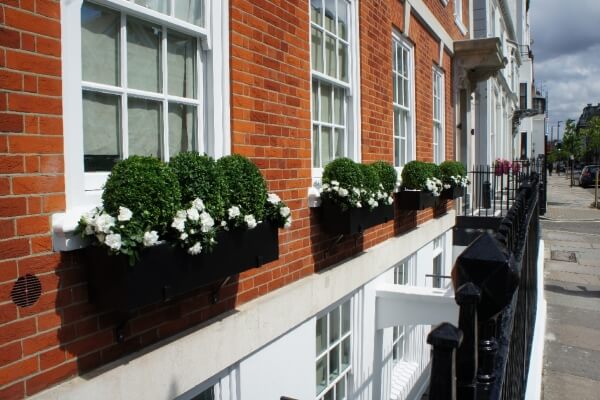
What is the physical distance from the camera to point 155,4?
2748 millimetres

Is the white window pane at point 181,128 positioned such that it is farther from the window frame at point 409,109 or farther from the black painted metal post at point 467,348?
the window frame at point 409,109

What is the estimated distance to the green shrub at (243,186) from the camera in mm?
2791

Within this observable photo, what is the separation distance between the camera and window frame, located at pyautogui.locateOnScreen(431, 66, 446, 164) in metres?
9.23

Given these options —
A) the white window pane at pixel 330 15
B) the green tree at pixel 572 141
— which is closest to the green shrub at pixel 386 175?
the white window pane at pixel 330 15

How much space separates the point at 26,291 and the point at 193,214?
2.49ft

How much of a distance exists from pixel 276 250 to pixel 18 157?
1.62m

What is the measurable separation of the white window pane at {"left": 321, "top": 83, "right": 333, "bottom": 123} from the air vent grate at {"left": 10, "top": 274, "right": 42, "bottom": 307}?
311 cm

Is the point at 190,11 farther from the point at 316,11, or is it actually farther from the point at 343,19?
the point at 343,19

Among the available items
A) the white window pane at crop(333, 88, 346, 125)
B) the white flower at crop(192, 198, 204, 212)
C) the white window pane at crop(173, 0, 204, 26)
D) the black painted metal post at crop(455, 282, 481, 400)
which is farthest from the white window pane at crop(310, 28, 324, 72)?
the black painted metal post at crop(455, 282, 481, 400)

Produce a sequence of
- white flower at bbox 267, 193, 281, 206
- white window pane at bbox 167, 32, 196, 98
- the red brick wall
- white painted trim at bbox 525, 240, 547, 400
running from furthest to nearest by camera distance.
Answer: white painted trim at bbox 525, 240, 547, 400, white flower at bbox 267, 193, 281, 206, white window pane at bbox 167, 32, 196, 98, the red brick wall

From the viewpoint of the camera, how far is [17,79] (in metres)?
2.01

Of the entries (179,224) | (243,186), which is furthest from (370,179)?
(179,224)

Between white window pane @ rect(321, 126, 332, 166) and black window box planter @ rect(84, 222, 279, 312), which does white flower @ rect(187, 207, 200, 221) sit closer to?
black window box planter @ rect(84, 222, 279, 312)

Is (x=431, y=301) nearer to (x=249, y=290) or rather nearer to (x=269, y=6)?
(x=249, y=290)
